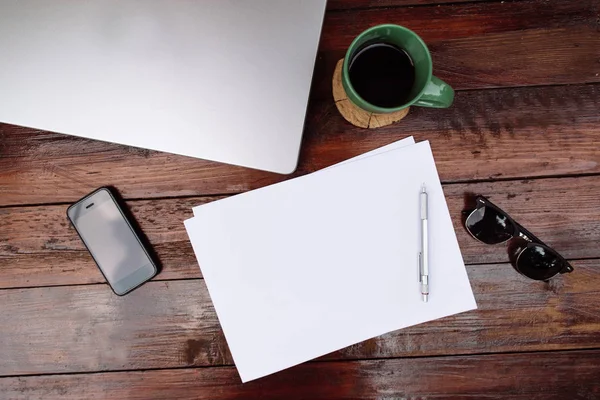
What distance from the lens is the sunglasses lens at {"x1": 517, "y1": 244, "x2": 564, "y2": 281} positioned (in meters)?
0.58

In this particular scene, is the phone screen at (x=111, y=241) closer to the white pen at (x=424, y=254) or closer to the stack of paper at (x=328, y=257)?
the stack of paper at (x=328, y=257)

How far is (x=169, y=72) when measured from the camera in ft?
1.62

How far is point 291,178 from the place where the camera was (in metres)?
0.59

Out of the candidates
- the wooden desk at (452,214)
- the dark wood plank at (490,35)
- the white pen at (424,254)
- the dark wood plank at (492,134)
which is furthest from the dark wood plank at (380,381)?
the dark wood plank at (490,35)

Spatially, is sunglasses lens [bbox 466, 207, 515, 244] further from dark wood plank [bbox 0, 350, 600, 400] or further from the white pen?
dark wood plank [bbox 0, 350, 600, 400]

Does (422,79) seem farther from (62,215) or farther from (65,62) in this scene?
(62,215)

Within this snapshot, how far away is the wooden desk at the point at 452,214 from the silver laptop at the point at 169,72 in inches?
3.7

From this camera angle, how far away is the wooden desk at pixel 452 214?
1.94ft

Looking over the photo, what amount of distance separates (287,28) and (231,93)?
9 centimetres

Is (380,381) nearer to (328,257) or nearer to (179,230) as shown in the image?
(328,257)

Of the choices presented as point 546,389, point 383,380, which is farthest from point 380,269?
point 546,389

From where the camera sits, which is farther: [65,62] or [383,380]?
[383,380]

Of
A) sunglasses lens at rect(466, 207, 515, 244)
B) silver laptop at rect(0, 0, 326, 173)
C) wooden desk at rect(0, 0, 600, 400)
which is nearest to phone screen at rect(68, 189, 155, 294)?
wooden desk at rect(0, 0, 600, 400)

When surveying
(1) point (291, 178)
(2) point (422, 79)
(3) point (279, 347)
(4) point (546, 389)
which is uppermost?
(2) point (422, 79)
